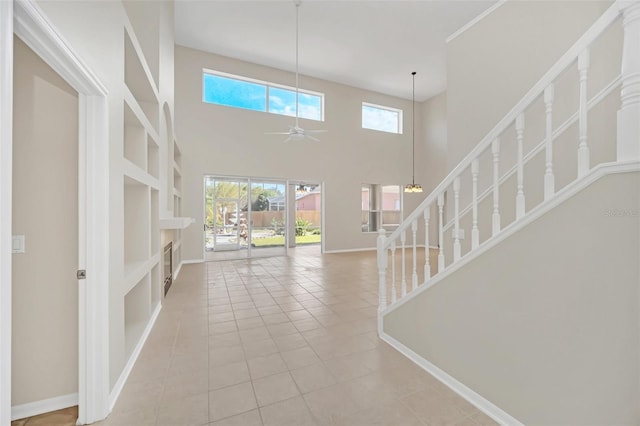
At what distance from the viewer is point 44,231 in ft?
5.89

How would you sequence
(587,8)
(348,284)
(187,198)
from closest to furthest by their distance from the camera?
(587,8), (348,284), (187,198)

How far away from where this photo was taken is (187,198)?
23.1 ft

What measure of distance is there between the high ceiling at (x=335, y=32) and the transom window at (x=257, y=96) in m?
0.51

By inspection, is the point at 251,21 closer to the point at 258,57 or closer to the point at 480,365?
the point at 258,57

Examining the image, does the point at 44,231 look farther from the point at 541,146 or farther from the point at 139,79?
the point at 541,146

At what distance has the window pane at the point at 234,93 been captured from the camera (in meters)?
7.45

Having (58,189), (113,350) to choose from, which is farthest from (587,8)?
(113,350)

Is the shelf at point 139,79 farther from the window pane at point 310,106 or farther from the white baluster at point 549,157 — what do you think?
the window pane at point 310,106

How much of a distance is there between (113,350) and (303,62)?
7.74 metres

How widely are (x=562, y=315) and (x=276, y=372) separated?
197cm

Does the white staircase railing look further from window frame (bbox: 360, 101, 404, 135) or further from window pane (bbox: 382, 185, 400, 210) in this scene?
window frame (bbox: 360, 101, 404, 135)
